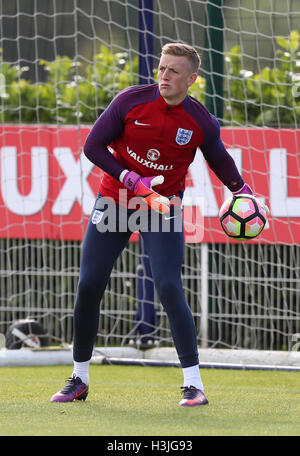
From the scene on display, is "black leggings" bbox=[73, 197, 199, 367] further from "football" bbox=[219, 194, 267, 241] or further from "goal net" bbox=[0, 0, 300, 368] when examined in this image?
"goal net" bbox=[0, 0, 300, 368]

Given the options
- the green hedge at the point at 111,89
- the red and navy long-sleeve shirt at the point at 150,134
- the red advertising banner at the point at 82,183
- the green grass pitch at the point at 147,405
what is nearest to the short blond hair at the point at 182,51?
the red and navy long-sleeve shirt at the point at 150,134

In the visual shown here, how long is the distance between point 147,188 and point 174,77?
2.03 ft

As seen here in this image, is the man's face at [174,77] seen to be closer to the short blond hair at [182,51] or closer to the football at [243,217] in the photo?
the short blond hair at [182,51]

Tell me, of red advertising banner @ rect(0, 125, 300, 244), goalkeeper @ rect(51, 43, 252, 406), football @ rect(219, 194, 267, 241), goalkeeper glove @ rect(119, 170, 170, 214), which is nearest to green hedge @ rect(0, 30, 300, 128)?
red advertising banner @ rect(0, 125, 300, 244)

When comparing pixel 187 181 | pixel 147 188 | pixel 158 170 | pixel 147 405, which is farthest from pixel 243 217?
pixel 187 181

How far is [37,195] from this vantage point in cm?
860

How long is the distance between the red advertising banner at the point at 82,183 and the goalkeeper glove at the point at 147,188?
292 cm

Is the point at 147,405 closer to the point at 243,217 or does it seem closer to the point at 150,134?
the point at 243,217

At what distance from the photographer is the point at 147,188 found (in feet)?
17.1

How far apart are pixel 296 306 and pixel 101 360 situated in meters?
1.75

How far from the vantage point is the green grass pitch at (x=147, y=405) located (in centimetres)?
462

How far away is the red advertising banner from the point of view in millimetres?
8094
